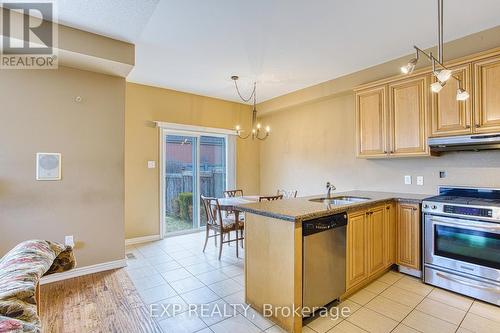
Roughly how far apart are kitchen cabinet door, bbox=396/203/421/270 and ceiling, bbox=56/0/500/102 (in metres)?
1.96

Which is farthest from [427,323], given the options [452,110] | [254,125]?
[254,125]

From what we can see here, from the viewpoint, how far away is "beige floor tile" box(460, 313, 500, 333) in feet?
6.66

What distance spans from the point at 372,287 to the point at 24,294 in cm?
293

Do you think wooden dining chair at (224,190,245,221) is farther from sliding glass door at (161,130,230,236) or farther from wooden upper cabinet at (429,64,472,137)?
wooden upper cabinet at (429,64,472,137)

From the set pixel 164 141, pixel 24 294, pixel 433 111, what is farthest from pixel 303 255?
pixel 164 141

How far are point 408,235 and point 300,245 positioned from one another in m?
1.77

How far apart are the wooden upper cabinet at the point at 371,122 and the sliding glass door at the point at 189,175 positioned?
2.89 metres

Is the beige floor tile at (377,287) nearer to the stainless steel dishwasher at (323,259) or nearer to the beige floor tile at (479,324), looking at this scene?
the stainless steel dishwasher at (323,259)

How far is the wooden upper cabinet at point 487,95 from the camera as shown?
254 centimetres

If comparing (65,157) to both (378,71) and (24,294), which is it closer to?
(24,294)

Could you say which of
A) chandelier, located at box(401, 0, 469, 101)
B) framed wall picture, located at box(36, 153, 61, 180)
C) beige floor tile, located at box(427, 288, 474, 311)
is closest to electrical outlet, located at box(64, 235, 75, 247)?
framed wall picture, located at box(36, 153, 61, 180)

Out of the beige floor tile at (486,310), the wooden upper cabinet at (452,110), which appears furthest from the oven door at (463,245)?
the wooden upper cabinet at (452,110)

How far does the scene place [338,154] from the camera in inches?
174

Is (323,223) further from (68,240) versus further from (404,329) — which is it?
(68,240)
